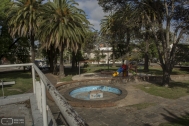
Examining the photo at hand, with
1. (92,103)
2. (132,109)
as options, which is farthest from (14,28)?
(132,109)

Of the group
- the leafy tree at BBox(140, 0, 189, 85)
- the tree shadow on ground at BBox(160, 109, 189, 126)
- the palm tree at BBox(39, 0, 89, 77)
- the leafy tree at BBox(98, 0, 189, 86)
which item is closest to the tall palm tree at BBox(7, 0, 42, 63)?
the palm tree at BBox(39, 0, 89, 77)

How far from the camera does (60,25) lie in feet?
54.9

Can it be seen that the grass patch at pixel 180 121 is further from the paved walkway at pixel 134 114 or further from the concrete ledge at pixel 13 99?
the concrete ledge at pixel 13 99

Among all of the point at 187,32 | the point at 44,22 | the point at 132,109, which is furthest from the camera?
the point at 44,22

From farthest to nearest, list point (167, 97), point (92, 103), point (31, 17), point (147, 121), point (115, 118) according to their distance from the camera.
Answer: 1. point (31, 17)
2. point (167, 97)
3. point (92, 103)
4. point (115, 118)
5. point (147, 121)

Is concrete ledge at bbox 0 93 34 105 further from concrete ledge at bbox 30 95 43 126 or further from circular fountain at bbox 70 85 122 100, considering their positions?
circular fountain at bbox 70 85 122 100

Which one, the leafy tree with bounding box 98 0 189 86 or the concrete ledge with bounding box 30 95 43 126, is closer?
the concrete ledge with bounding box 30 95 43 126

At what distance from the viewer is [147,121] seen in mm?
6191

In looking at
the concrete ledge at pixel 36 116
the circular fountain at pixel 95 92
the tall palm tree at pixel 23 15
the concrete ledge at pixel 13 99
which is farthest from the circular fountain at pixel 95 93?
the tall palm tree at pixel 23 15

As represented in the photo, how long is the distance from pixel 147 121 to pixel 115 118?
1311 mm

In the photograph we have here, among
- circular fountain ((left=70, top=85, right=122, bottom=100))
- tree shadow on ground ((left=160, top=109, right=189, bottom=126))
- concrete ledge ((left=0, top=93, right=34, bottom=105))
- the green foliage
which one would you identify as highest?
the green foliage

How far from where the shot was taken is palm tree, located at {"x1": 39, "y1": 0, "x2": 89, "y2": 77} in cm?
1680

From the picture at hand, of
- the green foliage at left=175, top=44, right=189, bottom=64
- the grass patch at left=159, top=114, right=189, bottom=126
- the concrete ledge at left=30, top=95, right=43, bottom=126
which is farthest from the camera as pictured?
the green foliage at left=175, top=44, right=189, bottom=64

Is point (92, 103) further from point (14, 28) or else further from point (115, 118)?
point (14, 28)
